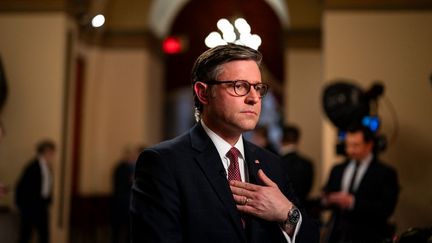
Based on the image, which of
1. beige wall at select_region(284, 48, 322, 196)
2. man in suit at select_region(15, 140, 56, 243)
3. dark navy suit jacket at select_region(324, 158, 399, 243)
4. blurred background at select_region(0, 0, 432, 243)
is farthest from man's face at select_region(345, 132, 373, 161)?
beige wall at select_region(284, 48, 322, 196)

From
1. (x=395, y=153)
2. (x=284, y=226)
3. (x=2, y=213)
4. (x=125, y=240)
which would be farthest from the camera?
(x=125, y=240)

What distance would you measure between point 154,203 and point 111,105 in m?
10.7

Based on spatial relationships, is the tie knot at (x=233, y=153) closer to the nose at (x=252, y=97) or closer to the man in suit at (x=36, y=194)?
the nose at (x=252, y=97)

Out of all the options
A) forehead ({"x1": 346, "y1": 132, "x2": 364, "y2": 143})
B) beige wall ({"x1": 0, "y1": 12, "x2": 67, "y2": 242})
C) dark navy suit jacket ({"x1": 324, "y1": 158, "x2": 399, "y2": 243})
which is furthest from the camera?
beige wall ({"x1": 0, "y1": 12, "x2": 67, "y2": 242})

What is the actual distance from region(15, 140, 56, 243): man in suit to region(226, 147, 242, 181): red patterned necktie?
6021 mm

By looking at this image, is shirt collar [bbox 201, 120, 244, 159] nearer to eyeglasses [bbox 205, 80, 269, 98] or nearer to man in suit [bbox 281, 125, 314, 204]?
eyeglasses [bbox 205, 80, 269, 98]

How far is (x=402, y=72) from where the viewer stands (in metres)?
7.87

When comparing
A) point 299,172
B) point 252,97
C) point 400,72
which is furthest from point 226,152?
point 400,72

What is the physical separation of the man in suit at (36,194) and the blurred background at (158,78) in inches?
18.6

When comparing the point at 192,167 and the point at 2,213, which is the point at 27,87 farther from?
the point at 192,167

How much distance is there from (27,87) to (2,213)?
1.83 m

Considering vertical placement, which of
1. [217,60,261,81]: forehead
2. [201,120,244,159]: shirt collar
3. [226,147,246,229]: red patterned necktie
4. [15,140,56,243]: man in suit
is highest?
[217,60,261,81]: forehead

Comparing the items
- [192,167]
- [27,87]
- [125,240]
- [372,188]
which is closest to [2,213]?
[27,87]

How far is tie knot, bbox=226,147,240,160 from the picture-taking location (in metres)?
2.68
